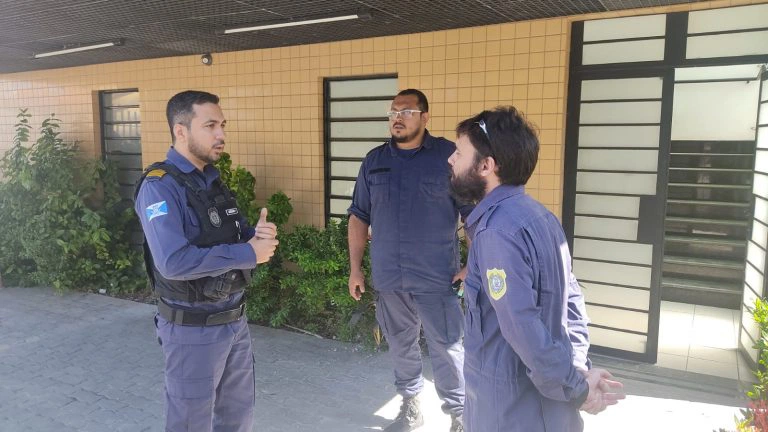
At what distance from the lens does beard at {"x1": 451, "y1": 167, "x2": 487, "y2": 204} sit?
1.86 metres

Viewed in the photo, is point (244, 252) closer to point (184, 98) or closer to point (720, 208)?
point (184, 98)

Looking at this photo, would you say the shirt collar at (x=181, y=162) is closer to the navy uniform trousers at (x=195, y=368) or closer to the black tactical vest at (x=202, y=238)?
the black tactical vest at (x=202, y=238)

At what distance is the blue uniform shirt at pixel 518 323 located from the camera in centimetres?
168

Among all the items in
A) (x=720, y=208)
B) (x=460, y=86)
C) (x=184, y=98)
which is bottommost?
(x=720, y=208)

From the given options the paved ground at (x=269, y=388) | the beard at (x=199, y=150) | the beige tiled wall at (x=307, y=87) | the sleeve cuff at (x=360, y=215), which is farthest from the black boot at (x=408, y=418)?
the beige tiled wall at (x=307, y=87)

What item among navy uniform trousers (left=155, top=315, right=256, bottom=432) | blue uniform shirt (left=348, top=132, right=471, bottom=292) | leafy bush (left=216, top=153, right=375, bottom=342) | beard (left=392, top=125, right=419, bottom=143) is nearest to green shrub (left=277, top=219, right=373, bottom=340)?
leafy bush (left=216, top=153, right=375, bottom=342)

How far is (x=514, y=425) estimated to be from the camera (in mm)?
1775

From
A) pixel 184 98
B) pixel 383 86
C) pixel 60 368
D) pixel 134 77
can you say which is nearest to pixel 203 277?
pixel 184 98

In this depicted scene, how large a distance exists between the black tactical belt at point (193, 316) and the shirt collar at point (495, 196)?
4.47 feet

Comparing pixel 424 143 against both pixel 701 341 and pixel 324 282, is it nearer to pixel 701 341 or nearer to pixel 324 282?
pixel 324 282

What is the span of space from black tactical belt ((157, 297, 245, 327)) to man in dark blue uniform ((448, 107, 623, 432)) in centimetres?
124

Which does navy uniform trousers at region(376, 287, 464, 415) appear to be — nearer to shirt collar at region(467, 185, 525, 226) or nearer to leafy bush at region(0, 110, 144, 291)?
shirt collar at region(467, 185, 525, 226)

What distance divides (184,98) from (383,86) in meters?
3.23

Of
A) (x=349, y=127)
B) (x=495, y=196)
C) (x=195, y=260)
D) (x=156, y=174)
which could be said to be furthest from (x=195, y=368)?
(x=349, y=127)
